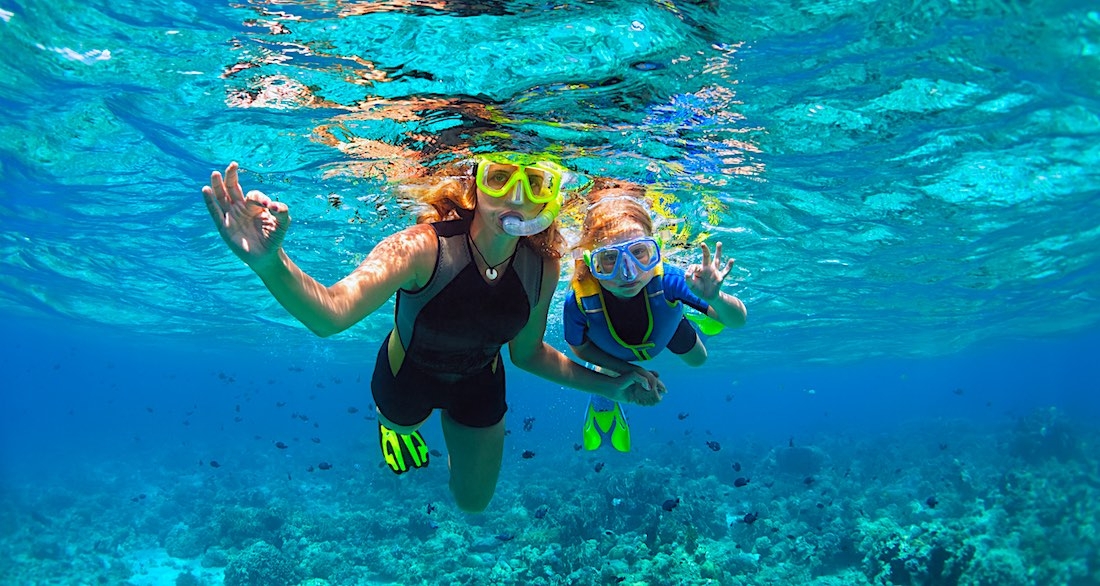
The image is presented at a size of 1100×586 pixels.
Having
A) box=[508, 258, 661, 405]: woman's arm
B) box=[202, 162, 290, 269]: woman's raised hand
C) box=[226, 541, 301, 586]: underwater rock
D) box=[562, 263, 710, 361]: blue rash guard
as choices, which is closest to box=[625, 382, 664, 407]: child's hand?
box=[508, 258, 661, 405]: woman's arm

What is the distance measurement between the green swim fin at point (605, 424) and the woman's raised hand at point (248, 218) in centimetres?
523

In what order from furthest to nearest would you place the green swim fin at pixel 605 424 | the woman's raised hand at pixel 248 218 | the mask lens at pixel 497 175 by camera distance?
the green swim fin at pixel 605 424 → the mask lens at pixel 497 175 → the woman's raised hand at pixel 248 218

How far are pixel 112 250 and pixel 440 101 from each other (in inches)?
770

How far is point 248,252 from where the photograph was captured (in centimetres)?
272

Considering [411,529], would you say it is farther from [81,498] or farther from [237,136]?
[81,498]

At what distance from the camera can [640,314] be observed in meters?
6.38

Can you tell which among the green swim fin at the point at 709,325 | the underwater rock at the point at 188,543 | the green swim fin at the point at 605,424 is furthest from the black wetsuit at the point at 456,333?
the underwater rock at the point at 188,543

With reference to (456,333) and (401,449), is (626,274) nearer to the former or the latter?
(456,333)

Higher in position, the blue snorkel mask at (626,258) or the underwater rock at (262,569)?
the blue snorkel mask at (626,258)

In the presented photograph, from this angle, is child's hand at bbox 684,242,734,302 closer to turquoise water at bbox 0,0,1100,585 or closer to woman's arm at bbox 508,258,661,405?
woman's arm at bbox 508,258,661,405

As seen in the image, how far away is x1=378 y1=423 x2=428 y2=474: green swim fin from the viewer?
574 centimetres

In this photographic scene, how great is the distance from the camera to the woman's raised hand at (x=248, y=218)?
274cm

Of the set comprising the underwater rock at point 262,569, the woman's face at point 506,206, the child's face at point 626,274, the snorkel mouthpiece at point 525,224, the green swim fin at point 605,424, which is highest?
the woman's face at point 506,206

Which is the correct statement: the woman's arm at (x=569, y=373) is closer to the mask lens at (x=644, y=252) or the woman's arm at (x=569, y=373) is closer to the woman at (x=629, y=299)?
the woman at (x=629, y=299)
